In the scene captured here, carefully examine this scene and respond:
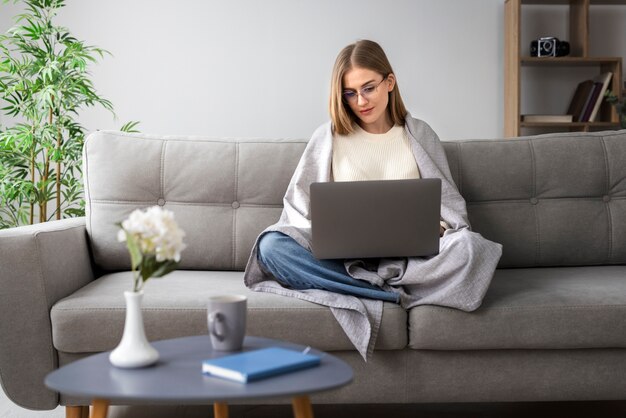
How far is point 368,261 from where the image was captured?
2066 millimetres

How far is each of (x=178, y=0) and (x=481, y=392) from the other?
276 cm

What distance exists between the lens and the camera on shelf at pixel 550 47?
3914 millimetres

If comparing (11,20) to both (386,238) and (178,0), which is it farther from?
(386,238)

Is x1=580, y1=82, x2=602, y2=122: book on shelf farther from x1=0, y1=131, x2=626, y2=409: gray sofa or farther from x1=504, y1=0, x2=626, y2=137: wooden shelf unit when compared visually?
x1=0, y1=131, x2=626, y2=409: gray sofa

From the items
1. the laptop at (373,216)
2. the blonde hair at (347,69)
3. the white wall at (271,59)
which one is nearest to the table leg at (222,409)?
the laptop at (373,216)

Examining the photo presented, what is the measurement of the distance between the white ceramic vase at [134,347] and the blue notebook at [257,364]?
0.10 meters

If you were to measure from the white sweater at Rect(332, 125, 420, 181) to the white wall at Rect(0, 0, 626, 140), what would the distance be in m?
1.56

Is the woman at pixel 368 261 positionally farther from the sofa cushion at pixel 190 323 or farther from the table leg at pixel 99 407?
the table leg at pixel 99 407

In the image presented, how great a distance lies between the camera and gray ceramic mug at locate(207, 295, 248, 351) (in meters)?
1.26

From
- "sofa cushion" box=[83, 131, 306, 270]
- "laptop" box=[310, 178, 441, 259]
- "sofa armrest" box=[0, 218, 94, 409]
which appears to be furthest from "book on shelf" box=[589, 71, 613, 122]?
"sofa armrest" box=[0, 218, 94, 409]

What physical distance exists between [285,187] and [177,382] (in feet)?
4.36

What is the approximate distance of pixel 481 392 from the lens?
1860mm

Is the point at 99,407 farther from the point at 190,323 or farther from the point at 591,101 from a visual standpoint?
the point at 591,101

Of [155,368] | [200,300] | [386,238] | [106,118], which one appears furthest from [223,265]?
[106,118]
